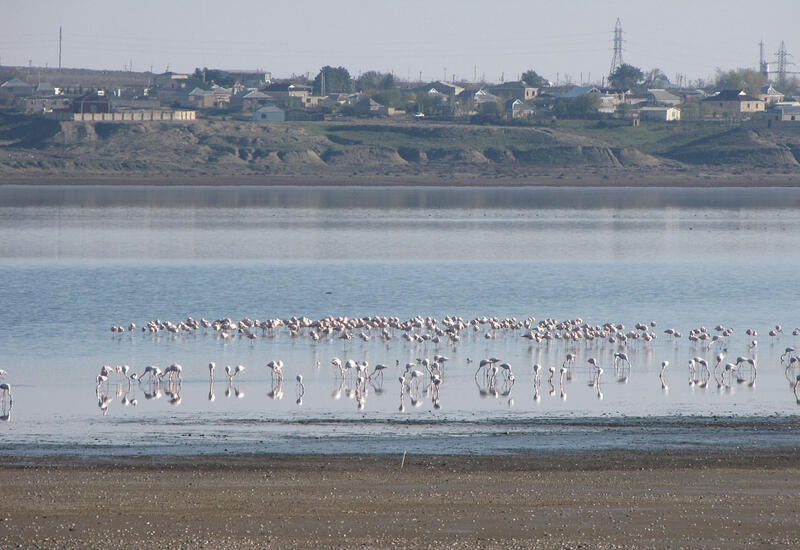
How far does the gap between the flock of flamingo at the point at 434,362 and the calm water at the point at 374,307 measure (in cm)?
22

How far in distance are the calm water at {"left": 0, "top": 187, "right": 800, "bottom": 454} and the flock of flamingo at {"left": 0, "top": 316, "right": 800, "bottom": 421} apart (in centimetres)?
22

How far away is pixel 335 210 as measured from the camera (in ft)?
294

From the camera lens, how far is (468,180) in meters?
126

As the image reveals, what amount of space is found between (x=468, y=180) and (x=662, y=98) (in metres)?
56.9

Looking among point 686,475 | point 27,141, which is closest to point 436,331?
point 686,475

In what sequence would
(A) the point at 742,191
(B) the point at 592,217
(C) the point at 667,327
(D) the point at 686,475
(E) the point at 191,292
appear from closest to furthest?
1. (D) the point at 686,475
2. (C) the point at 667,327
3. (E) the point at 191,292
4. (B) the point at 592,217
5. (A) the point at 742,191

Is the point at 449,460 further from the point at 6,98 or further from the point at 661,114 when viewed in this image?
the point at 6,98

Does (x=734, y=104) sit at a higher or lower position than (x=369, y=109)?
higher

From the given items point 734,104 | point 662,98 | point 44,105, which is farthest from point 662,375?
point 662,98

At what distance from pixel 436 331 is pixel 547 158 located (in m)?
100

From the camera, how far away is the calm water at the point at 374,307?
62.9 feet

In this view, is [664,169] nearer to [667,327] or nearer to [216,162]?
[216,162]

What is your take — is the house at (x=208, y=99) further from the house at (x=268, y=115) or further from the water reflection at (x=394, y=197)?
the water reflection at (x=394, y=197)

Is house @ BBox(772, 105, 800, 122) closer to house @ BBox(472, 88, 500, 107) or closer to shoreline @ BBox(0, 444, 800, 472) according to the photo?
house @ BBox(472, 88, 500, 107)
